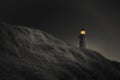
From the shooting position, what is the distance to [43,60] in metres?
4.65

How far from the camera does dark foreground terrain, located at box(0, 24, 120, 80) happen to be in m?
4.10

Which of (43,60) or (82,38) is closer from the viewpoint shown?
(43,60)

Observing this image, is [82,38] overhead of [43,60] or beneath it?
overhead

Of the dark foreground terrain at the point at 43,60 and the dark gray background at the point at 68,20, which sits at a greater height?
the dark gray background at the point at 68,20

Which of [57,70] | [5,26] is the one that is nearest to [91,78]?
[57,70]

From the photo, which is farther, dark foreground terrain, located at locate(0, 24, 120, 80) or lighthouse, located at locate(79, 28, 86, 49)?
lighthouse, located at locate(79, 28, 86, 49)

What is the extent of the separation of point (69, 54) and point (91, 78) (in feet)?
2.52

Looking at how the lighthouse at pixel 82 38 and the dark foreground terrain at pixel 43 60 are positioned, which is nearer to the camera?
the dark foreground terrain at pixel 43 60

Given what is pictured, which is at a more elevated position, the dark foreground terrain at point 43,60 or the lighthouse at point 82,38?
the lighthouse at point 82,38

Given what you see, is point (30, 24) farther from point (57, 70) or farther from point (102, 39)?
point (57, 70)

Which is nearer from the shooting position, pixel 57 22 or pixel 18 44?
pixel 18 44

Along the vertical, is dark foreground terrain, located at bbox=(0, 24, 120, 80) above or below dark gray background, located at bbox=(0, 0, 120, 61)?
below

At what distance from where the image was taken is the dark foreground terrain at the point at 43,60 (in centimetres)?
410

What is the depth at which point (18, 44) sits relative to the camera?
4.72m
